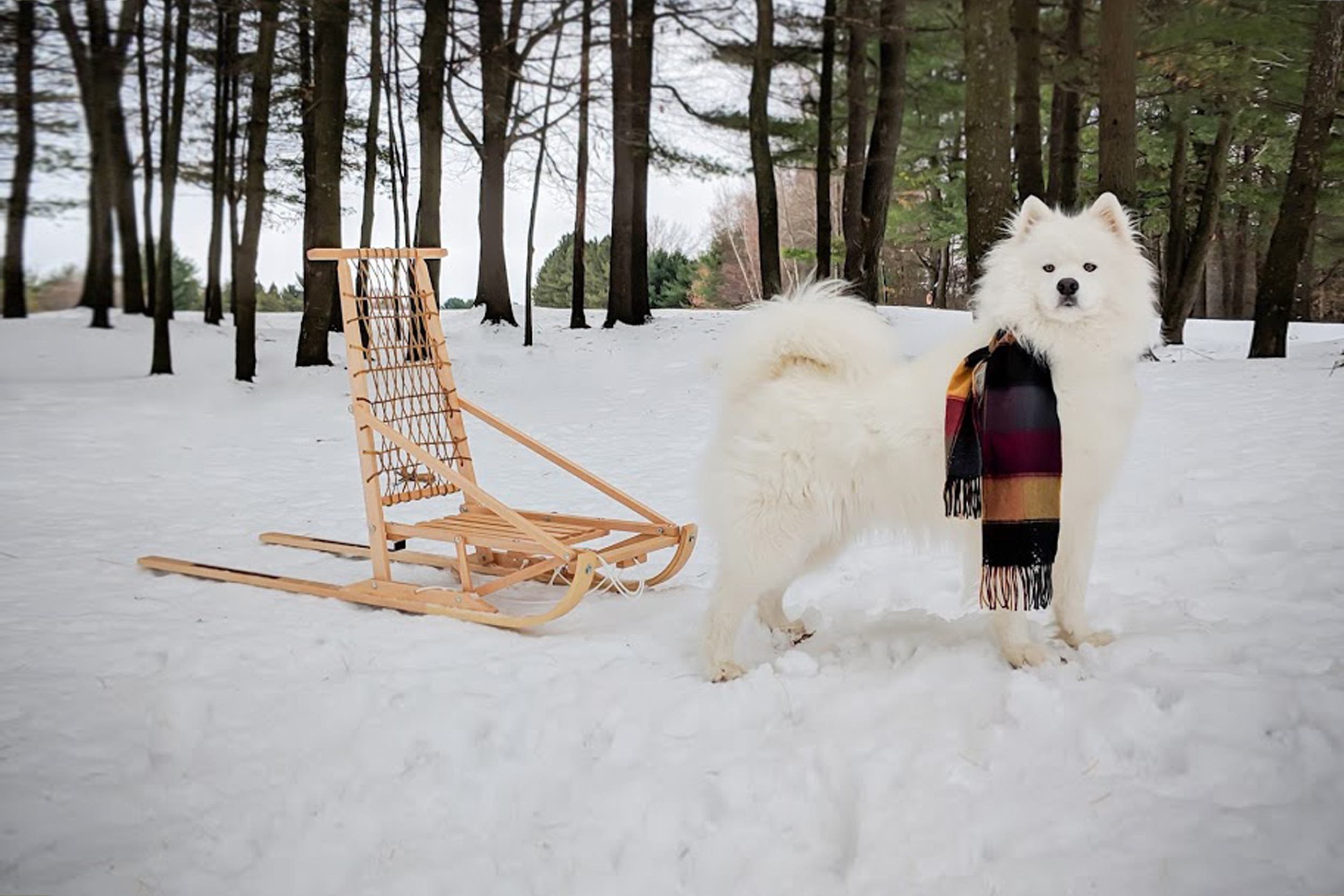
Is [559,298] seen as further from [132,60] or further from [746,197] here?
[132,60]

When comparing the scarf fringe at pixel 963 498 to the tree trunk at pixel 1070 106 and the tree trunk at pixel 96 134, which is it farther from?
the tree trunk at pixel 1070 106

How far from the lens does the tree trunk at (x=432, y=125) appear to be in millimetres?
11672

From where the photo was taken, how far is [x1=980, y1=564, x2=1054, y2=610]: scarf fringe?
2.37m

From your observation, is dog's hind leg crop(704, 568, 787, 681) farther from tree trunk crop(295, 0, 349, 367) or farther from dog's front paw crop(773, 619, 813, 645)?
tree trunk crop(295, 0, 349, 367)

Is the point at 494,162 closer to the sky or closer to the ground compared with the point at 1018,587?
closer to the sky

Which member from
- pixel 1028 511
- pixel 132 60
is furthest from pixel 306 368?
pixel 1028 511

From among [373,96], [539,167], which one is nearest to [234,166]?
[373,96]

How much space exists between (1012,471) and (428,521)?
2.54 meters

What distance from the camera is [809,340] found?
2684 millimetres

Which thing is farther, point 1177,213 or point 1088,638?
point 1177,213

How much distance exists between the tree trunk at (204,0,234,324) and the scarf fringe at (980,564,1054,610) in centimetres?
934

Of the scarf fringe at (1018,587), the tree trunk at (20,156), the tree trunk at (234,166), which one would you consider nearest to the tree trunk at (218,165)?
the tree trunk at (234,166)

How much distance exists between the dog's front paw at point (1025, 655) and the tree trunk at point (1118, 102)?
6.81 meters

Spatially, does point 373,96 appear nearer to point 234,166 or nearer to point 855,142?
point 234,166
